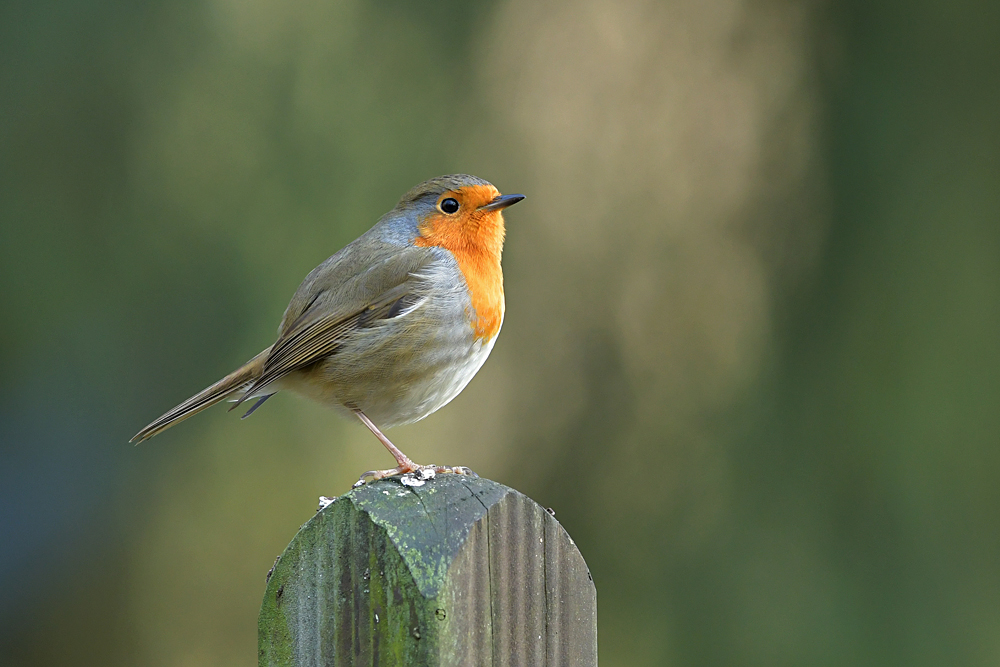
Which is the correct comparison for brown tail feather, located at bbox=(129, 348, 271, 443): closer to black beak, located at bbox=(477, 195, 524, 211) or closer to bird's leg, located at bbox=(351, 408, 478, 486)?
bird's leg, located at bbox=(351, 408, 478, 486)

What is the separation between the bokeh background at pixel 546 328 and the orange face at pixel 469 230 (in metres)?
1.16

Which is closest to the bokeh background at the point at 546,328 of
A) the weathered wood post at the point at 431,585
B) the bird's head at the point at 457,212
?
the bird's head at the point at 457,212

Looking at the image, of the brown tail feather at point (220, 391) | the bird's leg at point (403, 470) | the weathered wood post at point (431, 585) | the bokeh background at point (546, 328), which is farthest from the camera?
the bokeh background at point (546, 328)

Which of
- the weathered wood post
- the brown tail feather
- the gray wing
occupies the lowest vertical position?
the weathered wood post

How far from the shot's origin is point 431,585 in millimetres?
1292

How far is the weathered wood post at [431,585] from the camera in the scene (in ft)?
4.28

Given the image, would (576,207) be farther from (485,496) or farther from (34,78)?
(485,496)

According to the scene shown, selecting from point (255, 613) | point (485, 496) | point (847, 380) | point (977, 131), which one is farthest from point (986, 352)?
point (485, 496)

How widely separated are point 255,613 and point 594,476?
155cm

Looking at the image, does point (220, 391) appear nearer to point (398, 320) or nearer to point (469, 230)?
point (398, 320)

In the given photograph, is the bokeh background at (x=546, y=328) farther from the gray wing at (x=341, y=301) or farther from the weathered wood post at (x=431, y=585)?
the weathered wood post at (x=431, y=585)

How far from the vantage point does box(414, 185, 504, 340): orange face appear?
10.1 ft

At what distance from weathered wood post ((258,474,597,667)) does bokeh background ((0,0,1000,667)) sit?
271 cm

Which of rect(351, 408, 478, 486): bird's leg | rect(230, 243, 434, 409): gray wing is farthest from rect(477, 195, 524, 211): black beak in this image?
rect(351, 408, 478, 486): bird's leg
